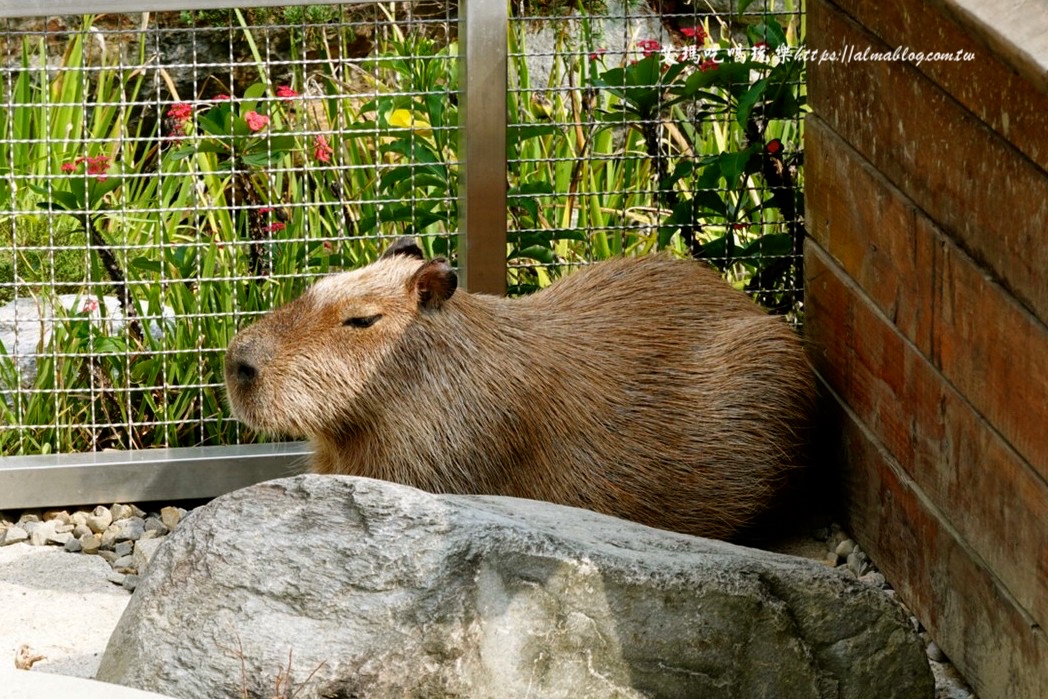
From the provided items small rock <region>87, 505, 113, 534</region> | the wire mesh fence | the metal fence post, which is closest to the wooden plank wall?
the wire mesh fence

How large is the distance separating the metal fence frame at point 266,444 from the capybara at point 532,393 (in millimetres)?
333

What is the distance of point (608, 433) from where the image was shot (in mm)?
4258

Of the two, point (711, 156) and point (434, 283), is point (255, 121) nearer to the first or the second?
point (434, 283)

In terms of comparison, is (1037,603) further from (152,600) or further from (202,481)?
(202,481)

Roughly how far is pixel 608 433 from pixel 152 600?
4.98 feet

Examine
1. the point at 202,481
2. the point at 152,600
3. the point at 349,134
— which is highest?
the point at 349,134

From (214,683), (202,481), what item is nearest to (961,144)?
(214,683)

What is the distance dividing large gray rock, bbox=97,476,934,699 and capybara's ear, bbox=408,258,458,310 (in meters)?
0.90

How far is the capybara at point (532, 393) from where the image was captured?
411cm

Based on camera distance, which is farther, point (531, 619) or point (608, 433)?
point (608, 433)

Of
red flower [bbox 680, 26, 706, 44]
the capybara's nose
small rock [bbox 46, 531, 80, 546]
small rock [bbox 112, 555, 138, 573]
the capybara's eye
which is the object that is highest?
red flower [bbox 680, 26, 706, 44]

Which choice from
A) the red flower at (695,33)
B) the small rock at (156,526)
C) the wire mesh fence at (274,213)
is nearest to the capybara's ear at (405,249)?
the wire mesh fence at (274,213)

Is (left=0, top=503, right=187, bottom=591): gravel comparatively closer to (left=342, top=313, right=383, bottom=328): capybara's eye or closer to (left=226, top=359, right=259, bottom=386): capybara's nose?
(left=226, top=359, right=259, bottom=386): capybara's nose

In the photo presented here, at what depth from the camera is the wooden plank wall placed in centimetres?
318
